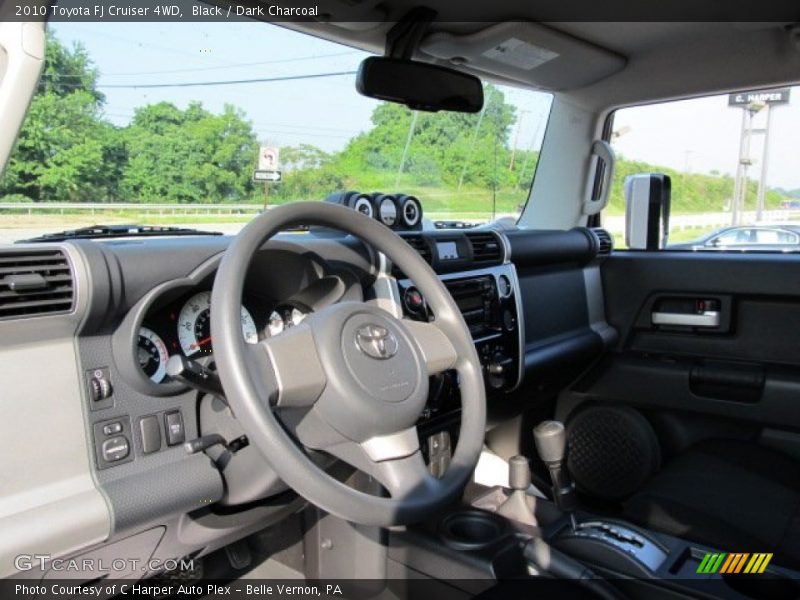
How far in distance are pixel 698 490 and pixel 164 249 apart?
195 centimetres

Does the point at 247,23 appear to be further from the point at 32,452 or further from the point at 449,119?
the point at 32,452

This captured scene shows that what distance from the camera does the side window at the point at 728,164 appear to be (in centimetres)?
305

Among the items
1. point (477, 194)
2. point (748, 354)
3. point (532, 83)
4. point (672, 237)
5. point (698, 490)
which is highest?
point (532, 83)

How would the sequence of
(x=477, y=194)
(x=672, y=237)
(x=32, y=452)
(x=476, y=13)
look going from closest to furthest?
(x=32, y=452) < (x=476, y=13) < (x=477, y=194) < (x=672, y=237)

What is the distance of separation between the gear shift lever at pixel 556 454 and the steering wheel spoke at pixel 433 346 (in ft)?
2.43

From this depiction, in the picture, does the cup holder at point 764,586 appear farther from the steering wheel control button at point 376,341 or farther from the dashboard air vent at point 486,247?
the dashboard air vent at point 486,247

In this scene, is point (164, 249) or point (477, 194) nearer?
point (164, 249)

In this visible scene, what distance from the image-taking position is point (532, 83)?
351cm

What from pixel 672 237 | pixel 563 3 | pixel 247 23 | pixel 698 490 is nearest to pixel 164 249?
pixel 247 23

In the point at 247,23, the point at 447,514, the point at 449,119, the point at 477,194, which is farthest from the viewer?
the point at 477,194

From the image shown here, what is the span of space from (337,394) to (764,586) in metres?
1.23

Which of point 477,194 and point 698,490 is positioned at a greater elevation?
point 477,194
